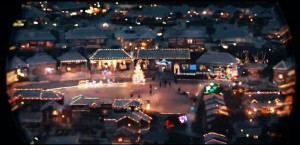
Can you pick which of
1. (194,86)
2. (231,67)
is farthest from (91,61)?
(231,67)

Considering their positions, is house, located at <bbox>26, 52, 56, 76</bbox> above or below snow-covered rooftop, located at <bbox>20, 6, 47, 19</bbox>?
below

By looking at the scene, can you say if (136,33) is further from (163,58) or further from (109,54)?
(163,58)

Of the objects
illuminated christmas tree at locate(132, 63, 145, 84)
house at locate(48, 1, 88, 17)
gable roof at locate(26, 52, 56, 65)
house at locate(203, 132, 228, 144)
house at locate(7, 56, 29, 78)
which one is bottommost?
house at locate(203, 132, 228, 144)

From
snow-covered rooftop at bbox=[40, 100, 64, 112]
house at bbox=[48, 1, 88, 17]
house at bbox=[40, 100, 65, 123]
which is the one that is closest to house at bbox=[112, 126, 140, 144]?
house at bbox=[40, 100, 65, 123]

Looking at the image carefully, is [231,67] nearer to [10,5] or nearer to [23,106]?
[23,106]

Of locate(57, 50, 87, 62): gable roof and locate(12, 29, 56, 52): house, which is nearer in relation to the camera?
locate(57, 50, 87, 62): gable roof

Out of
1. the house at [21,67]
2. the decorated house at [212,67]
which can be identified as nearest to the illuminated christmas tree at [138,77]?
the decorated house at [212,67]

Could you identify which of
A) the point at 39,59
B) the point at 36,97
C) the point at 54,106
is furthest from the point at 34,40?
the point at 54,106

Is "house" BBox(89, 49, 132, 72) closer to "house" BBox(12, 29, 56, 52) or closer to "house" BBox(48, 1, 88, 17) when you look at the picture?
"house" BBox(12, 29, 56, 52)

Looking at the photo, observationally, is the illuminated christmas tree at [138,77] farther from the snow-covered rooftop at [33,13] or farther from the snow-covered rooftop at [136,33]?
the snow-covered rooftop at [33,13]
